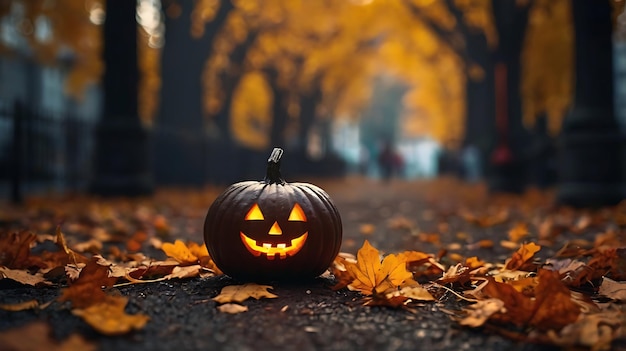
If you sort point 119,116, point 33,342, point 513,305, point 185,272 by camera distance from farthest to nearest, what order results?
point 119,116 → point 185,272 → point 513,305 → point 33,342

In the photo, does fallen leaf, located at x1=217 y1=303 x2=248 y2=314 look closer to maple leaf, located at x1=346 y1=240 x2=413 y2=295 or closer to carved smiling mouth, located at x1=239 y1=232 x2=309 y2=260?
carved smiling mouth, located at x1=239 y1=232 x2=309 y2=260

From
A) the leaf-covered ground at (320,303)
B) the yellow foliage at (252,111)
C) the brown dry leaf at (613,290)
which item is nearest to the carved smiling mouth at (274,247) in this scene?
the leaf-covered ground at (320,303)

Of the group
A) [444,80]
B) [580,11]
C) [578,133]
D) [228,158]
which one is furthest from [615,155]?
[444,80]

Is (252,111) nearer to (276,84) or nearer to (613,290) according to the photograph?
(276,84)

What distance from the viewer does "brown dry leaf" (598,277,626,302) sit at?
96.3 inches

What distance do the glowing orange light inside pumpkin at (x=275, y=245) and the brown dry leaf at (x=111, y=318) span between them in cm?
80

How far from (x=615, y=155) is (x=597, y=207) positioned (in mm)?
756

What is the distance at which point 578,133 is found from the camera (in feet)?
25.0

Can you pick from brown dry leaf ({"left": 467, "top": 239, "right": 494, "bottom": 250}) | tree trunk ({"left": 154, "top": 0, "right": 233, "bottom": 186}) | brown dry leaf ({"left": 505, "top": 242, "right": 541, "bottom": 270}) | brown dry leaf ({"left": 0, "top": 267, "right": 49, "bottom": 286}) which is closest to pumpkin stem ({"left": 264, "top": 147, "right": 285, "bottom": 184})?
brown dry leaf ({"left": 0, "top": 267, "right": 49, "bottom": 286})

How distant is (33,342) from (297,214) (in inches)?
56.7

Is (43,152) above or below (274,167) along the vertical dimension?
below

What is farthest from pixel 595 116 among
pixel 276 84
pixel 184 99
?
pixel 276 84

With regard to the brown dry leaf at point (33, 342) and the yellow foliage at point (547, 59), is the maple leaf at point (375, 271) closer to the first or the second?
the brown dry leaf at point (33, 342)

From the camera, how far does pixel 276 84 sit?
24078mm
